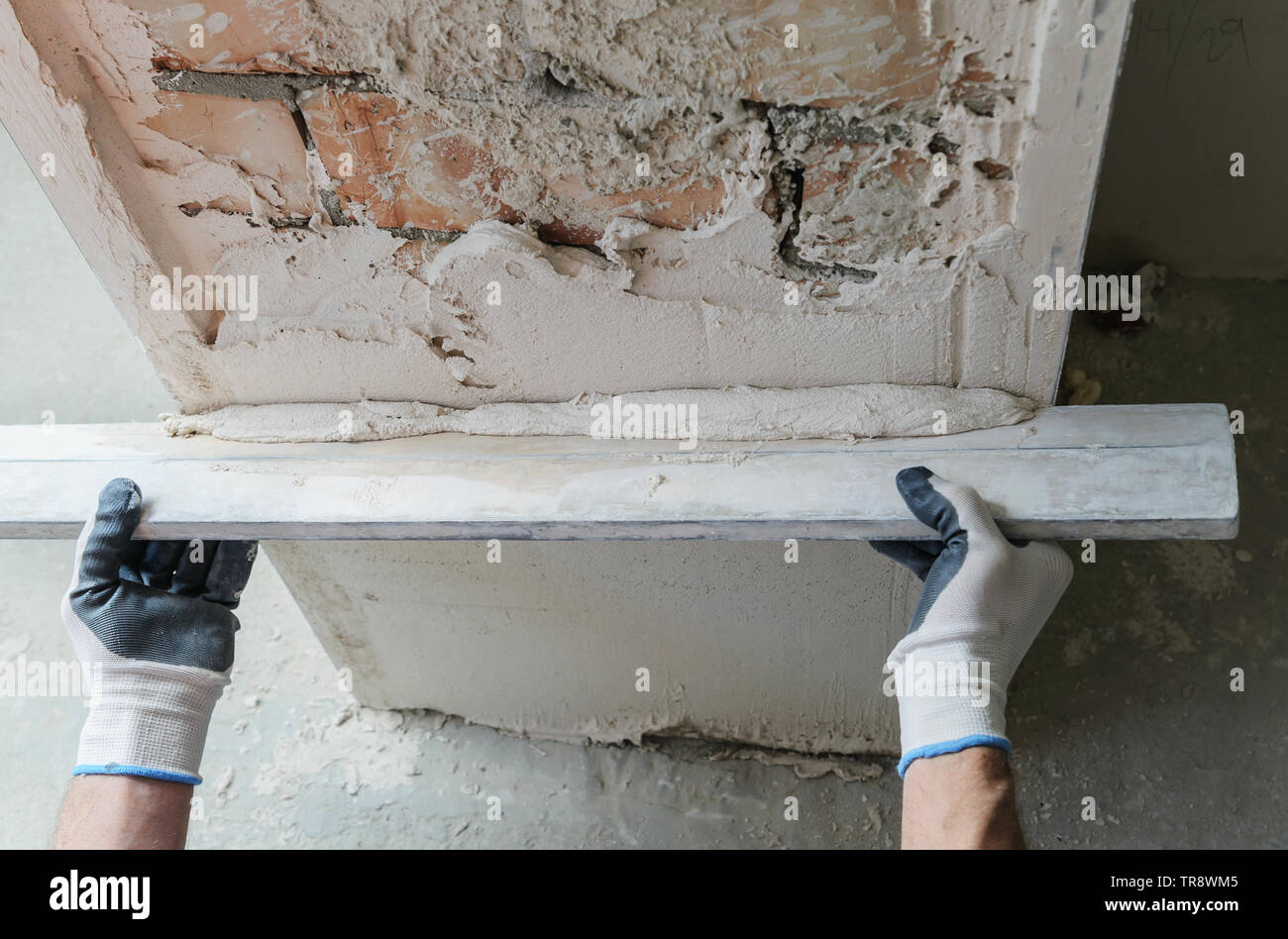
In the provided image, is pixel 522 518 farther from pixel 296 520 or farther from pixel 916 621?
pixel 916 621

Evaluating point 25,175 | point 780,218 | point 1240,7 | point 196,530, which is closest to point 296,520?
point 196,530

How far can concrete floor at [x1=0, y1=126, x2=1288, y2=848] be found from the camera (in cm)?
214

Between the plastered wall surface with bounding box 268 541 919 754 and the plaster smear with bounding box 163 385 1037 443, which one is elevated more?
the plaster smear with bounding box 163 385 1037 443

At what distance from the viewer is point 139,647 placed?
1.54 metres

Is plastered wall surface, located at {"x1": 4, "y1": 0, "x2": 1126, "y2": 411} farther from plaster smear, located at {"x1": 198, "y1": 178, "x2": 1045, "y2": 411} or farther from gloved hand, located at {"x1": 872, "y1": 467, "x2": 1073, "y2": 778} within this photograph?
gloved hand, located at {"x1": 872, "y1": 467, "x2": 1073, "y2": 778}

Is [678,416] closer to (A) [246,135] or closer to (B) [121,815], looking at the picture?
(A) [246,135]

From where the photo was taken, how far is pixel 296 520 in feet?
4.82

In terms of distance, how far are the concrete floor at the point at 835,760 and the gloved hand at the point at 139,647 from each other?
2.73ft

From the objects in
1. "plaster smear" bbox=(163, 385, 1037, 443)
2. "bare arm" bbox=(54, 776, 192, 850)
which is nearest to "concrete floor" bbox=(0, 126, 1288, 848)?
"bare arm" bbox=(54, 776, 192, 850)

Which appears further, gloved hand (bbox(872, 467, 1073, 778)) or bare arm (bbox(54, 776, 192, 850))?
bare arm (bbox(54, 776, 192, 850))

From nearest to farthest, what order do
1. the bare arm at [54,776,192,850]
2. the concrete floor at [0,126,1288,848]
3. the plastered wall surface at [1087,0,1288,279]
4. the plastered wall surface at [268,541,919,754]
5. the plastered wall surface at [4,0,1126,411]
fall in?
1. the plastered wall surface at [4,0,1126,411]
2. the bare arm at [54,776,192,850]
3. the plastered wall surface at [268,541,919,754]
4. the concrete floor at [0,126,1288,848]
5. the plastered wall surface at [1087,0,1288,279]

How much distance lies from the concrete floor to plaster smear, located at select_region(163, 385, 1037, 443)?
1050 millimetres

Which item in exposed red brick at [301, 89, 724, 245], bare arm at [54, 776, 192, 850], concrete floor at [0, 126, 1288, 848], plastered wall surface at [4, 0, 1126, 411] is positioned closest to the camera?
plastered wall surface at [4, 0, 1126, 411]

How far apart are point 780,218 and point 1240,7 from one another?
1.88m
